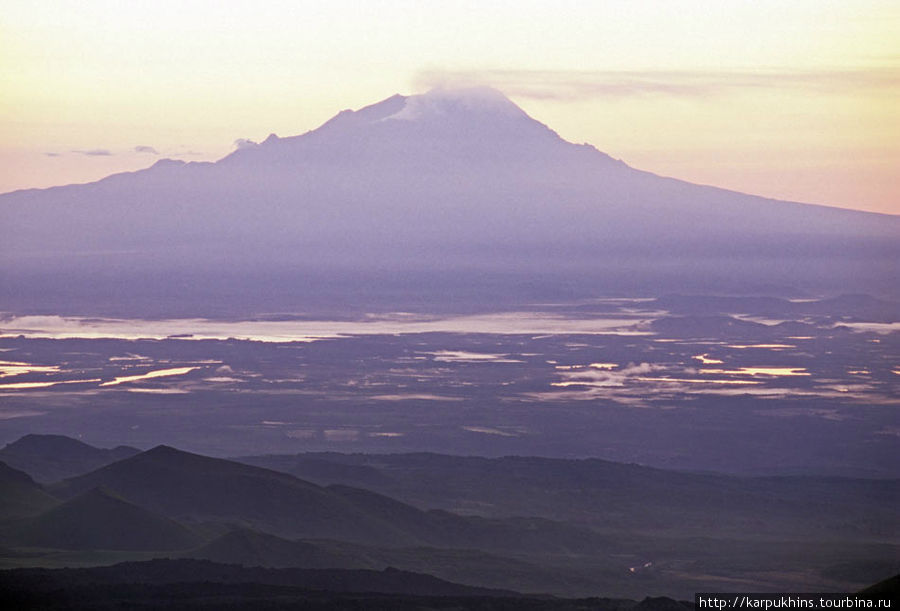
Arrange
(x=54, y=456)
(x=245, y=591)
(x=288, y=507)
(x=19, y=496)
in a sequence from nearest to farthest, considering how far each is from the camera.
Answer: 1. (x=245, y=591)
2. (x=19, y=496)
3. (x=288, y=507)
4. (x=54, y=456)

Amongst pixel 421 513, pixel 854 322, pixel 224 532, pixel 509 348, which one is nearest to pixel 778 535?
pixel 421 513

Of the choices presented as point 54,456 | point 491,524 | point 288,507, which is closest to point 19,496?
point 288,507

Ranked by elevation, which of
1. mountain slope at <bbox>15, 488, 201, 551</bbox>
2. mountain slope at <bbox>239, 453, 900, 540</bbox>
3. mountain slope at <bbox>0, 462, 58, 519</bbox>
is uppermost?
mountain slope at <bbox>0, 462, 58, 519</bbox>

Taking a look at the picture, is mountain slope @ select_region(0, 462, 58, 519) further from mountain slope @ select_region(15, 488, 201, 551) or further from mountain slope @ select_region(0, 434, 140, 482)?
mountain slope @ select_region(0, 434, 140, 482)

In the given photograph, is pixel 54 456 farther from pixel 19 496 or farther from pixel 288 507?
pixel 288 507

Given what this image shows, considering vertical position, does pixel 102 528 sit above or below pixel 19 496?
below

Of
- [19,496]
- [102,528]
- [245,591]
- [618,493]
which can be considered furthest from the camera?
[618,493]

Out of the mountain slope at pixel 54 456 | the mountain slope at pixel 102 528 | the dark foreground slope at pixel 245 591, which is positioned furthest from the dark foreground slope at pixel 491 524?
the mountain slope at pixel 54 456

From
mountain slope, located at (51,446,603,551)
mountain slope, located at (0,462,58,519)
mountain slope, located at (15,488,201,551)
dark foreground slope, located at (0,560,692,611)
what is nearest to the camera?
dark foreground slope, located at (0,560,692,611)

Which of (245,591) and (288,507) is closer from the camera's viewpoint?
(245,591)

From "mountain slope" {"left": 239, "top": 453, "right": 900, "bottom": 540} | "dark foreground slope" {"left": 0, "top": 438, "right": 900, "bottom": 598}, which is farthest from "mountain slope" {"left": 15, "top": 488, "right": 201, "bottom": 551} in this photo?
"mountain slope" {"left": 239, "top": 453, "right": 900, "bottom": 540}

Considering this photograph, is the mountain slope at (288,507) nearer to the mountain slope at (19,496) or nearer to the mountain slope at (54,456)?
the mountain slope at (19,496)

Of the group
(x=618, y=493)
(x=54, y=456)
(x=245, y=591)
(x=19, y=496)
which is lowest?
(x=618, y=493)
